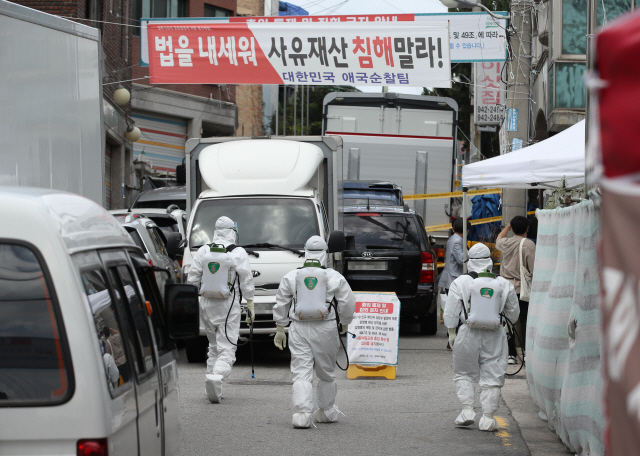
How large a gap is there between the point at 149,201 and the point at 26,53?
37.9 feet

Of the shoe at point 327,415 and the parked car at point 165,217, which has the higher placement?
the parked car at point 165,217

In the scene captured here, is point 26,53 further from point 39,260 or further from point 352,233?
point 352,233

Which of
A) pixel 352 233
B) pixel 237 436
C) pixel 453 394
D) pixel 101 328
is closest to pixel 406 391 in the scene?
pixel 453 394

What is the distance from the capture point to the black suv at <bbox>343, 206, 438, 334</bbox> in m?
13.8

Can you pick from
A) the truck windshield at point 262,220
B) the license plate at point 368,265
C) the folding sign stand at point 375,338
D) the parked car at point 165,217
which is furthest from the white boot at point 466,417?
the parked car at point 165,217

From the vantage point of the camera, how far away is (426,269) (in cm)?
1385

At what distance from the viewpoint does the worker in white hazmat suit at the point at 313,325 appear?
8.21 m

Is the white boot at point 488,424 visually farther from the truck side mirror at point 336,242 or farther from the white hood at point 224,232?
the truck side mirror at point 336,242

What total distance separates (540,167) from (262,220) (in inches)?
144

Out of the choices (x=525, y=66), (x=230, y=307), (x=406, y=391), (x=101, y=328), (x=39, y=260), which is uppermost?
(x=525, y=66)

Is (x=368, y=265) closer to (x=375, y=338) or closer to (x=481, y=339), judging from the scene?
(x=375, y=338)

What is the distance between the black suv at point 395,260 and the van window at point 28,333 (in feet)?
34.2

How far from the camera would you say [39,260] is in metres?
3.16

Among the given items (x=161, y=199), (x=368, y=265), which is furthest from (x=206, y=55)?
(x=368, y=265)
